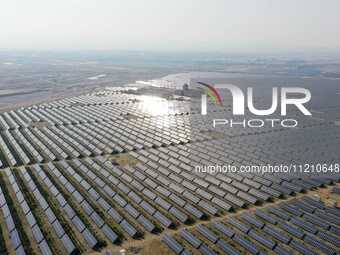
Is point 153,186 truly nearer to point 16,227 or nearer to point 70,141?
point 16,227

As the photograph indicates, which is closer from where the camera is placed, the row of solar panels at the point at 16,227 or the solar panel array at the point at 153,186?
the row of solar panels at the point at 16,227

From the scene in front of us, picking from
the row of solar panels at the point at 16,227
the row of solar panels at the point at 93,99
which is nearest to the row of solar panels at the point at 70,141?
the row of solar panels at the point at 16,227

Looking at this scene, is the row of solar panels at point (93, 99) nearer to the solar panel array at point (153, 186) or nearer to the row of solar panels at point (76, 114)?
the row of solar panels at point (76, 114)

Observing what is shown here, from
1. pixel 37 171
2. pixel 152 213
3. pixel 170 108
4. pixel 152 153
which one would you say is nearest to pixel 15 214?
pixel 37 171

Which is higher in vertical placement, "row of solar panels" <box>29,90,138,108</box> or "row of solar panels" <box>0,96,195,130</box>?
"row of solar panels" <box>29,90,138,108</box>

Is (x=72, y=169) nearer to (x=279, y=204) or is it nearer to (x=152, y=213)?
(x=152, y=213)

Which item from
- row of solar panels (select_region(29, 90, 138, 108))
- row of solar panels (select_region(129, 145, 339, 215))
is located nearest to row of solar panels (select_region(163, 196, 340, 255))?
row of solar panels (select_region(129, 145, 339, 215))

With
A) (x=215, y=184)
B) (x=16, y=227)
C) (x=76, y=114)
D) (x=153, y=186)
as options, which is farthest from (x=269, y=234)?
(x=76, y=114)

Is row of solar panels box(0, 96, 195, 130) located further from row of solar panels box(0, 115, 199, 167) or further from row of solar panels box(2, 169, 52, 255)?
row of solar panels box(2, 169, 52, 255)
